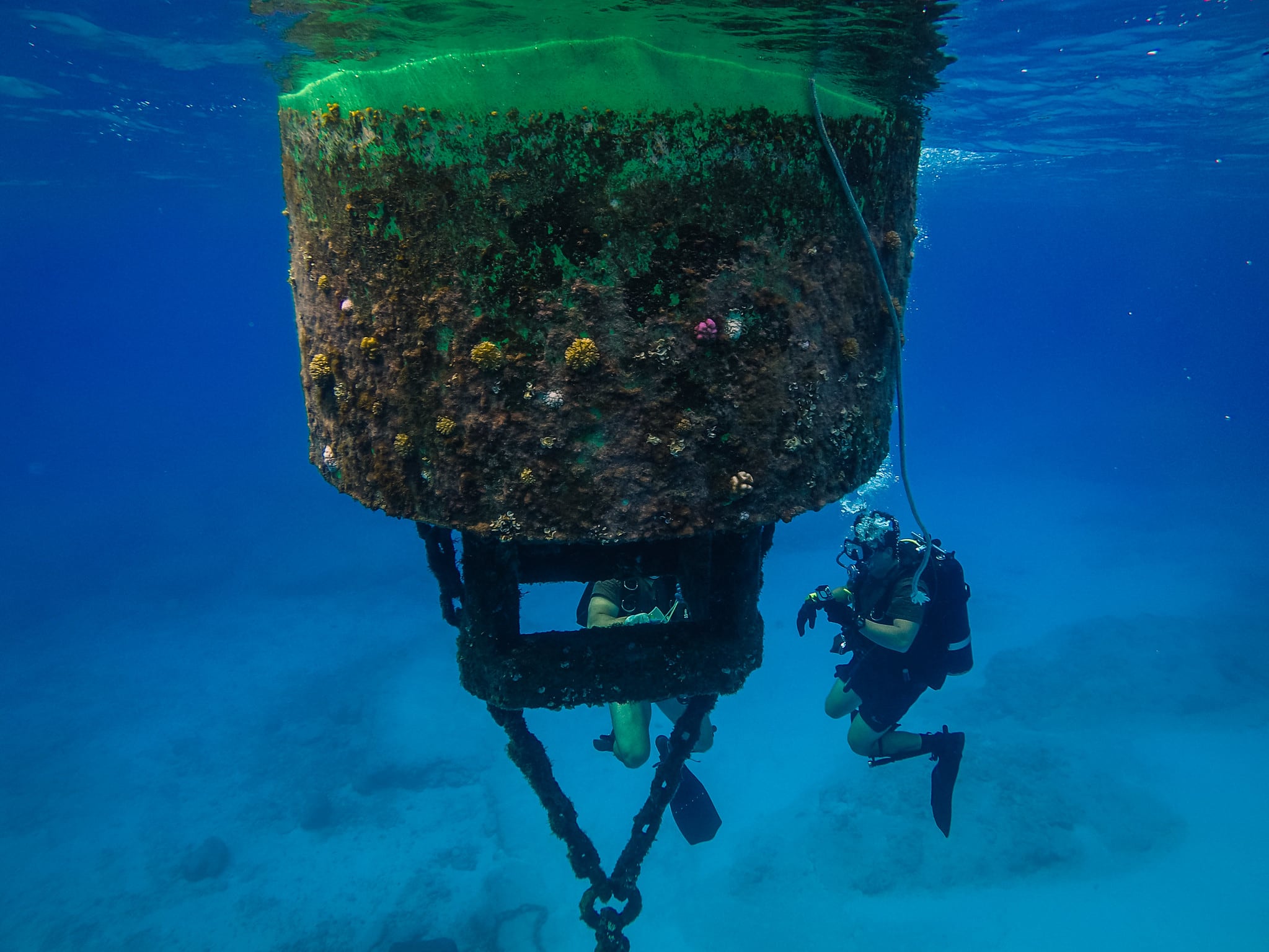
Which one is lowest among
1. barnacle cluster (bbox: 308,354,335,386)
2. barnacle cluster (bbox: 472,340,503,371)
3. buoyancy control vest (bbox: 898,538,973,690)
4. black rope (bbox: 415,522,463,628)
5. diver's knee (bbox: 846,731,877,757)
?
diver's knee (bbox: 846,731,877,757)

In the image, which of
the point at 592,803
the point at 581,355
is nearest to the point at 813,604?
the point at 581,355

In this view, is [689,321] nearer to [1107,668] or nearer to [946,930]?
[946,930]

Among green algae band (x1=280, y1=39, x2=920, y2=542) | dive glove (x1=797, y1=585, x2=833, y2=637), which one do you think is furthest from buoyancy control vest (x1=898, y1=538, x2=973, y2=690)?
green algae band (x1=280, y1=39, x2=920, y2=542)

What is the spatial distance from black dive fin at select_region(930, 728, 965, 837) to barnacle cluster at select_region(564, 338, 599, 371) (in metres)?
8.41

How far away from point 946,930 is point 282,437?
63072 millimetres

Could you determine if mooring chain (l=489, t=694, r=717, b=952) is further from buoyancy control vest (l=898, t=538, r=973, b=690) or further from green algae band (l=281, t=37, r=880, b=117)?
buoyancy control vest (l=898, t=538, r=973, b=690)

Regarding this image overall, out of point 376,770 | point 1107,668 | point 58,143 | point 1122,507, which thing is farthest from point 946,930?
point 58,143

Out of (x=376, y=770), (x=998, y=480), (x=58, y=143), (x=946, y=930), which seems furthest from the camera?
(x=998, y=480)

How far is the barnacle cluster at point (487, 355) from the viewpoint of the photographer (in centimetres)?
245

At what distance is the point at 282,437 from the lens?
205ft

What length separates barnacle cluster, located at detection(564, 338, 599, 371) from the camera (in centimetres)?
242

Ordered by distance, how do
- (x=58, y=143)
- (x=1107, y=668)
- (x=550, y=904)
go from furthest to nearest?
(x=58, y=143) → (x=1107, y=668) → (x=550, y=904)

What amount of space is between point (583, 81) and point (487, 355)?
103 cm

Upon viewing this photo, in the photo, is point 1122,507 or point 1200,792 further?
point 1122,507
